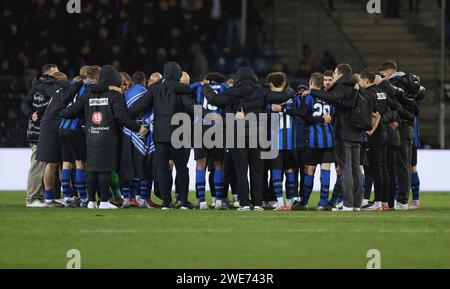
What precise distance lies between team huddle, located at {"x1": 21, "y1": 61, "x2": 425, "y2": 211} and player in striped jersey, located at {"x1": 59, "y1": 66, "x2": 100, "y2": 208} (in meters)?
0.01

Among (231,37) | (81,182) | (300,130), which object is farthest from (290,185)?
(231,37)

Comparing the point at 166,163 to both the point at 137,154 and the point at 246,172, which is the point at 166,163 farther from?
the point at 246,172

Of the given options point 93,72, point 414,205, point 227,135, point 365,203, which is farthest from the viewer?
point 414,205

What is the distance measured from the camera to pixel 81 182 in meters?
18.9

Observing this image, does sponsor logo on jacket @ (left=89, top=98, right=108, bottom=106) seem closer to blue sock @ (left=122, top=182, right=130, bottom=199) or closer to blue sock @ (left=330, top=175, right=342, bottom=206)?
blue sock @ (left=122, top=182, right=130, bottom=199)

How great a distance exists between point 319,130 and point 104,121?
3.09 metres

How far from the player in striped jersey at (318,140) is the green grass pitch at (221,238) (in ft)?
2.68

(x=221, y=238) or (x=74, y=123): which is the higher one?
(x=74, y=123)

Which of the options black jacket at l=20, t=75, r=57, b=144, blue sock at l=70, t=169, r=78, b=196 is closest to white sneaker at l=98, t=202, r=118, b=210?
blue sock at l=70, t=169, r=78, b=196

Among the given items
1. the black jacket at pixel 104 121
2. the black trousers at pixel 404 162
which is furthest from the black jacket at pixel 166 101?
the black trousers at pixel 404 162

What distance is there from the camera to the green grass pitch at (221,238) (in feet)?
39.7

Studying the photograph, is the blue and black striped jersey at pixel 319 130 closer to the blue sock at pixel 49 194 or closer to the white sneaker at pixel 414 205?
the white sneaker at pixel 414 205

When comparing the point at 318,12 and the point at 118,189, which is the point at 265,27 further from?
the point at 118,189

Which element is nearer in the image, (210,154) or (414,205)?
(210,154)
